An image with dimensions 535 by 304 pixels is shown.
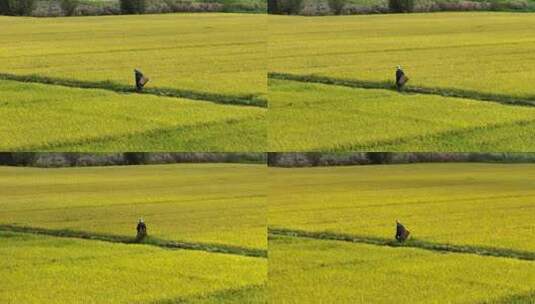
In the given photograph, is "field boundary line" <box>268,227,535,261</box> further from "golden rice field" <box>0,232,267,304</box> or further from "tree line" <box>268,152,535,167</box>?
"tree line" <box>268,152,535,167</box>

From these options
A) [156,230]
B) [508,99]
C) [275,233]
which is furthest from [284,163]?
[508,99]

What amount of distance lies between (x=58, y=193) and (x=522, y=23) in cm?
521

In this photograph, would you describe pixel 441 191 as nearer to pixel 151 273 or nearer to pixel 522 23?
pixel 522 23

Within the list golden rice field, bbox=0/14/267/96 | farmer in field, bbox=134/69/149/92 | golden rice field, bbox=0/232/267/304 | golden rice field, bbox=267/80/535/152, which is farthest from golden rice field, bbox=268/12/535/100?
golden rice field, bbox=0/232/267/304

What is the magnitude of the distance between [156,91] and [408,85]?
2505 millimetres

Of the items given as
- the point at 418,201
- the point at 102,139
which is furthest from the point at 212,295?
the point at 418,201

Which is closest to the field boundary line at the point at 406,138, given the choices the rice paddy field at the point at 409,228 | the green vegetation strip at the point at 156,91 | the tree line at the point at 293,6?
the rice paddy field at the point at 409,228

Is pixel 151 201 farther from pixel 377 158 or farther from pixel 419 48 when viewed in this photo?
pixel 419 48

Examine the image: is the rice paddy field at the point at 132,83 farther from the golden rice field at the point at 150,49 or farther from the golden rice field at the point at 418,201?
the golden rice field at the point at 418,201

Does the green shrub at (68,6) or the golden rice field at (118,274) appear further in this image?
the green shrub at (68,6)

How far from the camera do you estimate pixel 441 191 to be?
1336 centimetres

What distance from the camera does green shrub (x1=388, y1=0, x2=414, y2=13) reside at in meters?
13.6

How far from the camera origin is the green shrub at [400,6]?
1361 centimetres

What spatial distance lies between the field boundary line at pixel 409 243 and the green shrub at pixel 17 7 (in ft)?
11.3
